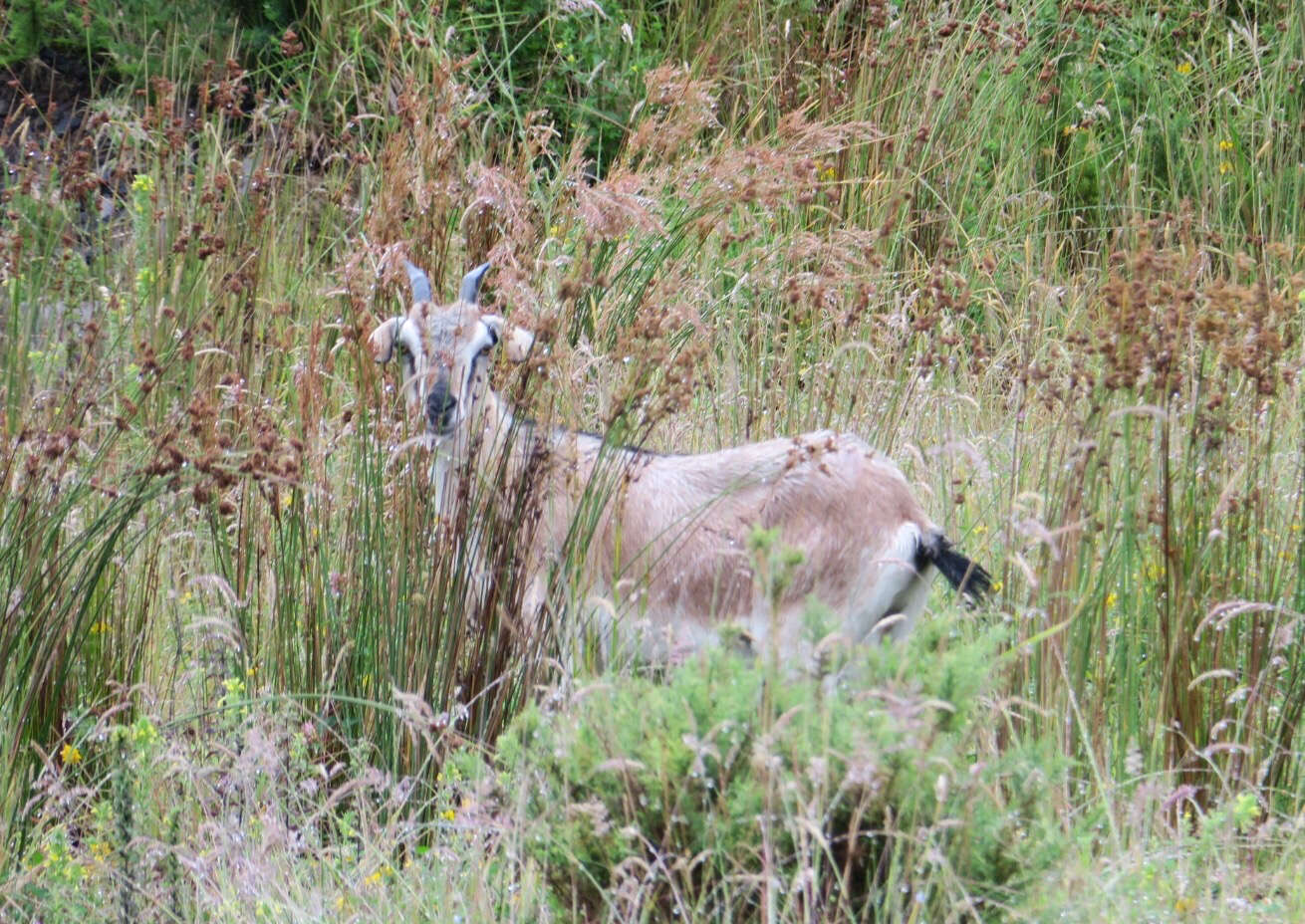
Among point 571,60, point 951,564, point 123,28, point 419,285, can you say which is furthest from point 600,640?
point 123,28

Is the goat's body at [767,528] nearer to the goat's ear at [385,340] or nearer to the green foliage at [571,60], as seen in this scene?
the goat's ear at [385,340]

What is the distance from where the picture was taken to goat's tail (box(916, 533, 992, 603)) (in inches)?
164

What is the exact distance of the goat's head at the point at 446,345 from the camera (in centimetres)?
426

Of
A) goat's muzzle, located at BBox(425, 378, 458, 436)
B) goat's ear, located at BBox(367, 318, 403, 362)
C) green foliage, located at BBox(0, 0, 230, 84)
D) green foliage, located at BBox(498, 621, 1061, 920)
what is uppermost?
green foliage, located at BBox(0, 0, 230, 84)

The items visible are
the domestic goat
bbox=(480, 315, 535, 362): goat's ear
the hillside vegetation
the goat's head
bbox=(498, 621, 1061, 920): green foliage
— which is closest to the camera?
bbox=(498, 621, 1061, 920): green foliage

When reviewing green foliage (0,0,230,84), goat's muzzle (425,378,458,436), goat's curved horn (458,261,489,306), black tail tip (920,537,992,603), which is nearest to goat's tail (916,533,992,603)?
black tail tip (920,537,992,603)

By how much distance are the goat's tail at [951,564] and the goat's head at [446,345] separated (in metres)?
1.21

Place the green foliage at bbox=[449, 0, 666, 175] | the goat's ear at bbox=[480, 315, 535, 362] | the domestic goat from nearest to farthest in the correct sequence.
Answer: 1. the goat's ear at bbox=[480, 315, 535, 362]
2. the domestic goat
3. the green foliage at bbox=[449, 0, 666, 175]

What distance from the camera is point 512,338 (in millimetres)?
3920

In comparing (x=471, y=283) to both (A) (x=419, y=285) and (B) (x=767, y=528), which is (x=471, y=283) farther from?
(B) (x=767, y=528)

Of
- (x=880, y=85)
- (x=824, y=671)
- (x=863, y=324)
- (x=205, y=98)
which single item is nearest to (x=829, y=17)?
(x=880, y=85)

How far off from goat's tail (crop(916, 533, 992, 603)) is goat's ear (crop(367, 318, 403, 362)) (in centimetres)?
154

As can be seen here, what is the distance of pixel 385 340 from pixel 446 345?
0.56ft

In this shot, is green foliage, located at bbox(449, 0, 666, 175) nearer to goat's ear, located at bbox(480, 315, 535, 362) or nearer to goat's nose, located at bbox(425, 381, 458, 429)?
goat's ear, located at bbox(480, 315, 535, 362)
